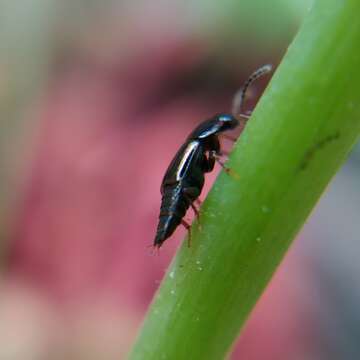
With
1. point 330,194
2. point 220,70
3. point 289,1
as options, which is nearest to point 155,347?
point 330,194

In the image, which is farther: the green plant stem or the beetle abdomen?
the beetle abdomen

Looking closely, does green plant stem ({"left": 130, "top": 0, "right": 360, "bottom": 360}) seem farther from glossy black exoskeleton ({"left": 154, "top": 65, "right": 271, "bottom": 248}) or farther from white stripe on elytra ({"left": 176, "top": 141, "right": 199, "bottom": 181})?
white stripe on elytra ({"left": 176, "top": 141, "right": 199, "bottom": 181})

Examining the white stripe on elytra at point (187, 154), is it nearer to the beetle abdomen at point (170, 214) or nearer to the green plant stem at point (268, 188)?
the beetle abdomen at point (170, 214)

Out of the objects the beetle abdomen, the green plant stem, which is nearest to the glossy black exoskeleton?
the beetle abdomen

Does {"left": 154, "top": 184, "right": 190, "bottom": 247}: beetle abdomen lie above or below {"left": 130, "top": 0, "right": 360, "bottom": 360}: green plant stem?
below

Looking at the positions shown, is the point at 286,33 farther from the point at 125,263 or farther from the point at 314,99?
the point at 314,99

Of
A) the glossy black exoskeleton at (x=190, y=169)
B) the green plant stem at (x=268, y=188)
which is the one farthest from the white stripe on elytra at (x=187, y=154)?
the green plant stem at (x=268, y=188)
